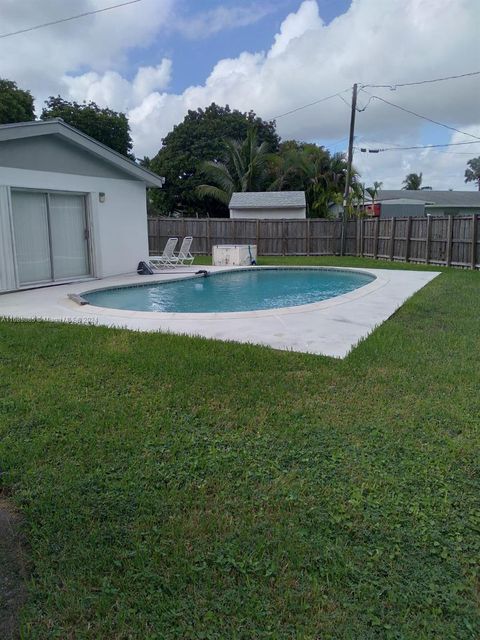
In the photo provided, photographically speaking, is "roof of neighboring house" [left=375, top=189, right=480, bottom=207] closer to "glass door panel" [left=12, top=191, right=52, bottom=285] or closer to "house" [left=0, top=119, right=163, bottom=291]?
"house" [left=0, top=119, right=163, bottom=291]

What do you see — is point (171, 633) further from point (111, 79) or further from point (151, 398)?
point (111, 79)

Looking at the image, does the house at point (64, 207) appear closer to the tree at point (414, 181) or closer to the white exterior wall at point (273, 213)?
the white exterior wall at point (273, 213)

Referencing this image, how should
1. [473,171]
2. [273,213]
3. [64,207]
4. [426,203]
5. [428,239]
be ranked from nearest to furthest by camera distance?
[64,207] → [428,239] → [273,213] → [426,203] → [473,171]

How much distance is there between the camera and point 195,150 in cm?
3878

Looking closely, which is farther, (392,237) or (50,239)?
A: (392,237)

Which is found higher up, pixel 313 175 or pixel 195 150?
pixel 195 150

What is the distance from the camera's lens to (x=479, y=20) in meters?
14.2

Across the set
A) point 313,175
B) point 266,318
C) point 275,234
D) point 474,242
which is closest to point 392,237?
point 474,242

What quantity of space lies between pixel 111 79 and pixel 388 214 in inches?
932

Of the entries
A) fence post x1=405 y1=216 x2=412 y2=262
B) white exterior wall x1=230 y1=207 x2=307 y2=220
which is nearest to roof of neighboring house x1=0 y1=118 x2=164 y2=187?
fence post x1=405 y1=216 x2=412 y2=262

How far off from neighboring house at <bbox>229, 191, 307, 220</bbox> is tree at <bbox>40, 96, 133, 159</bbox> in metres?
15.5

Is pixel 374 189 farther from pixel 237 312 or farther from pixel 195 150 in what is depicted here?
pixel 237 312

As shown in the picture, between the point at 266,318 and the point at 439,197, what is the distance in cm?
4110

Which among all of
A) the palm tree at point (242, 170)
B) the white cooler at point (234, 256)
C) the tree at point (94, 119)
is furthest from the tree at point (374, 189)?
the tree at point (94, 119)
